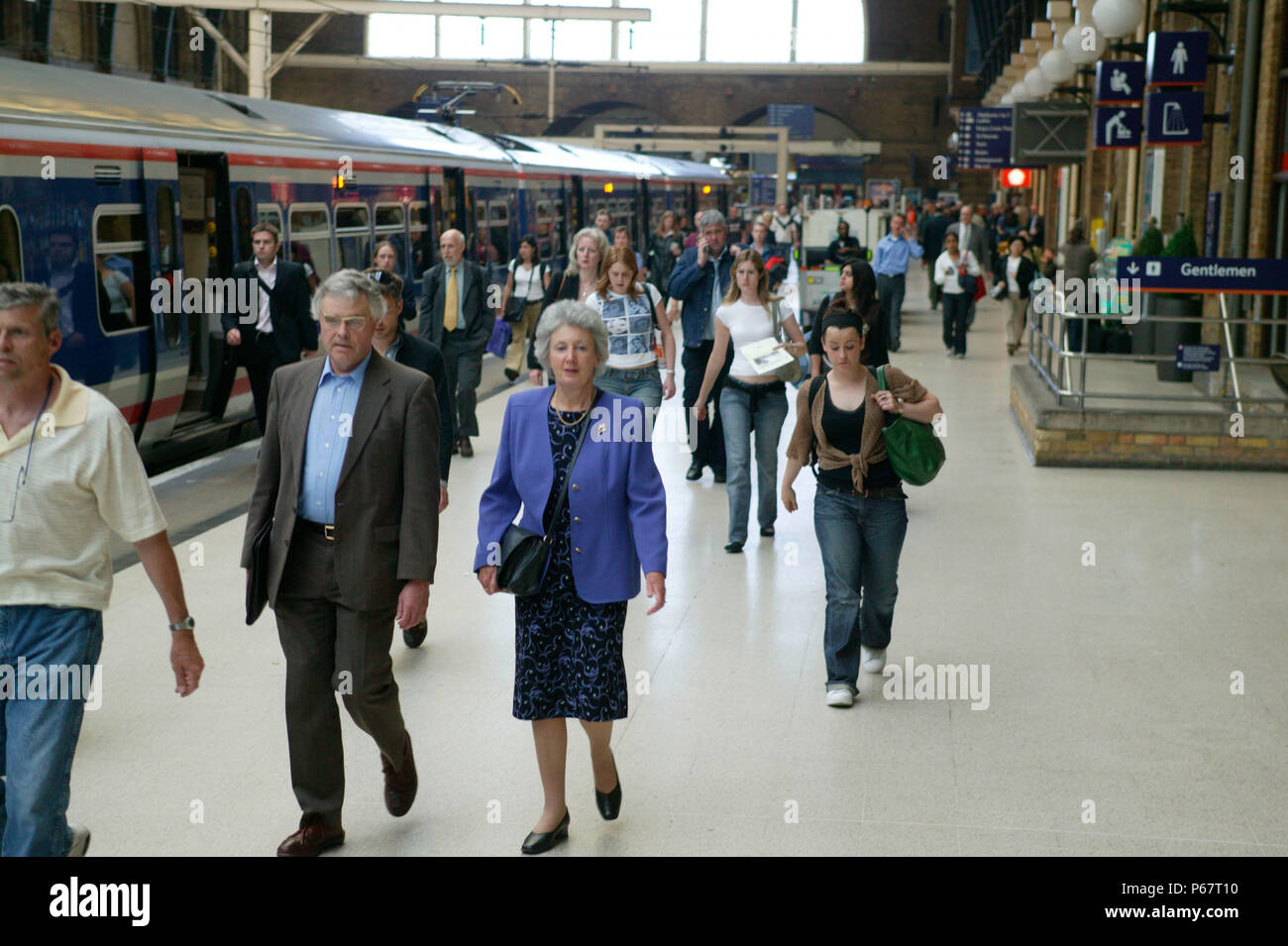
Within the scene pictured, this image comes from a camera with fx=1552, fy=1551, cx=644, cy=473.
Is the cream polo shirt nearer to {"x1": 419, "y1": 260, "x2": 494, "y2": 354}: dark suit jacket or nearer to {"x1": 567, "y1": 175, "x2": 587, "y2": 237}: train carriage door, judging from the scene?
{"x1": 419, "y1": 260, "x2": 494, "y2": 354}: dark suit jacket

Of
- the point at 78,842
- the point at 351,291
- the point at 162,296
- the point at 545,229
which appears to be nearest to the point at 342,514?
the point at 351,291

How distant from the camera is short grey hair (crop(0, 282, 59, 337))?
3.84m

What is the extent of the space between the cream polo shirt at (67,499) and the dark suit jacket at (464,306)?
737 cm

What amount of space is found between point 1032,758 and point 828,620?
105 centimetres

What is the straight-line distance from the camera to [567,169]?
85.4 ft

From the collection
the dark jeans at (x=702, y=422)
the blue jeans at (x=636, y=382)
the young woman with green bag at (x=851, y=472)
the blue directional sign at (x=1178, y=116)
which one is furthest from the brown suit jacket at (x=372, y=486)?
the blue directional sign at (x=1178, y=116)

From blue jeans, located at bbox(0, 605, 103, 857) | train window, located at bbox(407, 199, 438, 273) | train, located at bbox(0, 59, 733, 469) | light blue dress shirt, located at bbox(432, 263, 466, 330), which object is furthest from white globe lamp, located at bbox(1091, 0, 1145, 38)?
blue jeans, located at bbox(0, 605, 103, 857)

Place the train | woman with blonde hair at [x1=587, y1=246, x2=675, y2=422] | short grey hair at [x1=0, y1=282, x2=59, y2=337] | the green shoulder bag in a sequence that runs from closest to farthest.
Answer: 1. short grey hair at [x1=0, y1=282, x2=59, y2=337]
2. the green shoulder bag
3. woman with blonde hair at [x1=587, y1=246, x2=675, y2=422]
4. the train

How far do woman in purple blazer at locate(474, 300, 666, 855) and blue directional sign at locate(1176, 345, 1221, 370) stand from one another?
7.73 m

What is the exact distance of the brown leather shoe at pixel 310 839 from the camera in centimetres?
479

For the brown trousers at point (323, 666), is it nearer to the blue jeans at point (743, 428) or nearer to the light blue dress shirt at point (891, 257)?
the blue jeans at point (743, 428)
